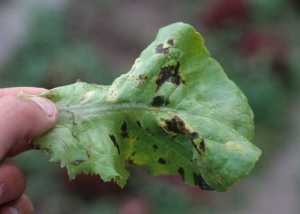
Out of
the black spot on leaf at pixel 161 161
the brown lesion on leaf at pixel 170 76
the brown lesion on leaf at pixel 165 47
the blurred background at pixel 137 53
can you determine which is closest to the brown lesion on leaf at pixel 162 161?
the black spot on leaf at pixel 161 161

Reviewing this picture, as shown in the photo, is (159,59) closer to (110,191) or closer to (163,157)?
(163,157)

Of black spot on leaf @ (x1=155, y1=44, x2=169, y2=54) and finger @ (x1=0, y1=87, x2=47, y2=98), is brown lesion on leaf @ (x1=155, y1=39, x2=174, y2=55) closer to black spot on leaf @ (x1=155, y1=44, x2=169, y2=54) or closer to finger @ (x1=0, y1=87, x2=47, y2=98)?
black spot on leaf @ (x1=155, y1=44, x2=169, y2=54)

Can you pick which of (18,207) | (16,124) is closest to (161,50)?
(16,124)

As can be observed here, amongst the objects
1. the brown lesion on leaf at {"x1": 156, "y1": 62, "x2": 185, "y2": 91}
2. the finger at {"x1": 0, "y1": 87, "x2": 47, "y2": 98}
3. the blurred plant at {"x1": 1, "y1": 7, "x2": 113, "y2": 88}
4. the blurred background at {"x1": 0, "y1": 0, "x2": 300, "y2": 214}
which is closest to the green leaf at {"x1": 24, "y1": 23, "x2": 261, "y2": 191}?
the brown lesion on leaf at {"x1": 156, "y1": 62, "x2": 185, "y2": 91}

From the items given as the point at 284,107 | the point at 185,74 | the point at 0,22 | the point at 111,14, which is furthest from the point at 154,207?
the point at 0,22

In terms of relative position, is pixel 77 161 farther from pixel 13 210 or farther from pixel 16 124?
pixel 13 210
